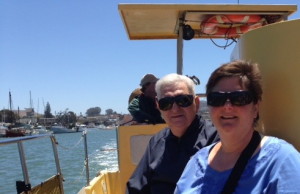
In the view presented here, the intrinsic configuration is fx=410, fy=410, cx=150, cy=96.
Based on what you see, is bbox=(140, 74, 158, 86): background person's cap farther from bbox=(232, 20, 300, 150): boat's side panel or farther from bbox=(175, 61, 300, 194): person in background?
bbox=(175, 61, 300, 194): person in background

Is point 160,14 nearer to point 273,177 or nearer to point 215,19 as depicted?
point 215,19

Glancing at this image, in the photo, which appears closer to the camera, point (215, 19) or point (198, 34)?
point (215, 19)

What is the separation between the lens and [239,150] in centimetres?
182

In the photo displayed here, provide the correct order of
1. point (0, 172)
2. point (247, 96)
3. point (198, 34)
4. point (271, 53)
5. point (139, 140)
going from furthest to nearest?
point (0, 172) → point (198, 34) → point (139, 140) → point (271, 53) → point (247, 96)

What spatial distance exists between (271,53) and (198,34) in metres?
3.61

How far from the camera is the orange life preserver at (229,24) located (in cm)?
486

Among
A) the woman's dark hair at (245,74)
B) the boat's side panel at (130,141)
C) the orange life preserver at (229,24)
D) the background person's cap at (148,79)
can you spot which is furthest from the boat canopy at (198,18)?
the woman's dark hair at (245,74)

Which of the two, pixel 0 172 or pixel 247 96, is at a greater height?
pixel 247 96

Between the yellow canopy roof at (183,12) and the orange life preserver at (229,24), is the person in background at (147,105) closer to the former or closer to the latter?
the yellow canopy roof at (183,12)

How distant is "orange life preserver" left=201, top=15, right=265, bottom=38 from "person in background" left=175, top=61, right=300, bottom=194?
10.2ft

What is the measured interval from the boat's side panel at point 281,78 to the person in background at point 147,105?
7.40ft

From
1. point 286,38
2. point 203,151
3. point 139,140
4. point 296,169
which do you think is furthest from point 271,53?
point 139,140

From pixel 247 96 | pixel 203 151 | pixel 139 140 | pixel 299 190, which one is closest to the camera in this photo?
pixel 299 190

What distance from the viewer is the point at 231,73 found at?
1.86 metres
